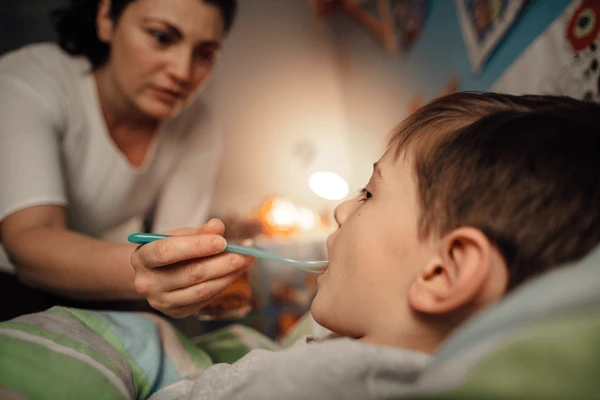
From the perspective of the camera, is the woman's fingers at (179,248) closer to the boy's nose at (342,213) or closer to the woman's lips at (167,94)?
the boy's nose at (342,213)

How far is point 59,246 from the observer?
601 mm

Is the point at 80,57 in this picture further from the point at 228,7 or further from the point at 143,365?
the point at 143,365

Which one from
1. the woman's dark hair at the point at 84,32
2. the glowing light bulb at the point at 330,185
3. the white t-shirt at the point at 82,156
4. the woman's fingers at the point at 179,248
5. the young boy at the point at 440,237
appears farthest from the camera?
the glowing light bulb at the point at 330,185

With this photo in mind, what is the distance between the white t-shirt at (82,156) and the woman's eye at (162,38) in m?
0.19

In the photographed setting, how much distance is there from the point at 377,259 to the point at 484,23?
0.76m

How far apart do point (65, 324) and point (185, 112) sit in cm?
79

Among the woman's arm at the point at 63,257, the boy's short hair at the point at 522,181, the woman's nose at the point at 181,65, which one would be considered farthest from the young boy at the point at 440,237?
the woman's nose at the point at 181,65

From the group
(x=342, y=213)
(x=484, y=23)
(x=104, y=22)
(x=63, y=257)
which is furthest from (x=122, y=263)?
(x=484, y=23)

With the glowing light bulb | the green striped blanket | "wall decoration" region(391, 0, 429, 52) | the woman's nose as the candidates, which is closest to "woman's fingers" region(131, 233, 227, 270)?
the green striped blanket

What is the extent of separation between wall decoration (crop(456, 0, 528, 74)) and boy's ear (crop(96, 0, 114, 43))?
0.88 m

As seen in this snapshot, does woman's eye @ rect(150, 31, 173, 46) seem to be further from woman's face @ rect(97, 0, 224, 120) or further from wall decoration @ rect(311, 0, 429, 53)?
wall decoration @ rect(311, 0, 429, 53)

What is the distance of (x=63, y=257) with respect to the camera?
1.96ft

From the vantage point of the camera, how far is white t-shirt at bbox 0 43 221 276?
26.2 inches

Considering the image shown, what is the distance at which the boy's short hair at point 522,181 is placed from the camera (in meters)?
0.32
